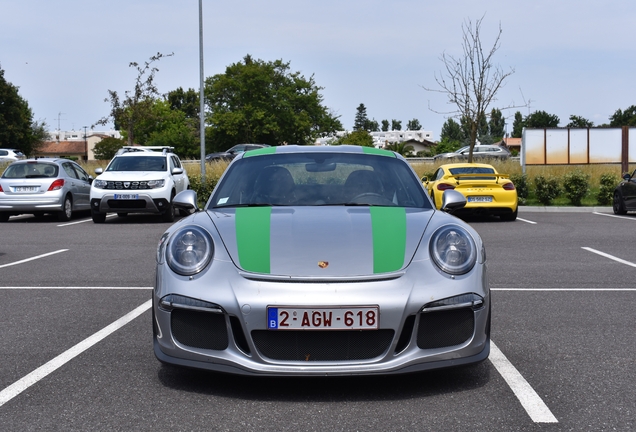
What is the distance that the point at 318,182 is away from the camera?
5.34m

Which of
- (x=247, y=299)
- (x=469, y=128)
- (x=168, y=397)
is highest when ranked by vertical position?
(x=469, y=128)

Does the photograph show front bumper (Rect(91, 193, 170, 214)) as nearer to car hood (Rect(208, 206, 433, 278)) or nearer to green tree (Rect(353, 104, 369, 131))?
car hood (Rect(208, 206, 433, 278))

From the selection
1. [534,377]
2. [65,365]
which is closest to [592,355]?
[534,377]

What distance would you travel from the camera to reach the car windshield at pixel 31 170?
59.0ft

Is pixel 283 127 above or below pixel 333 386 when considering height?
above

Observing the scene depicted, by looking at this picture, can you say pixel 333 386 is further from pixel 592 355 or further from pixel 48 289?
pixel 48 289

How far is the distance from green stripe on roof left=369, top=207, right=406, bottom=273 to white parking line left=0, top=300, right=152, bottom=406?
200 cm

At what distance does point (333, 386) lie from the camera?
14.0 ft

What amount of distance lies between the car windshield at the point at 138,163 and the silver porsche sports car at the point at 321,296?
1397 centimetres

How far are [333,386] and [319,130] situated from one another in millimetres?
75629

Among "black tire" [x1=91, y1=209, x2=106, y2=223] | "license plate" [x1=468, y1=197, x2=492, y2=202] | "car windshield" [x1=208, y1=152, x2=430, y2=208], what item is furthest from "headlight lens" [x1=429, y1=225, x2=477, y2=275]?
"black tire" [x1=91, y1=209, x2=106, y2=223]

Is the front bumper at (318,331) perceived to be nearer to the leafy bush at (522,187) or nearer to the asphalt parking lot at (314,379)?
the asphalt parking lot at (314,379)

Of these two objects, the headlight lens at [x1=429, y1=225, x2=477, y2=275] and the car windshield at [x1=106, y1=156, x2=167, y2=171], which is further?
the car windshield at [x1=106, y1=156, x2=167, y2=171]

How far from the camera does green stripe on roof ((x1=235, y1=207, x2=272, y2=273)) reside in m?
4.01
